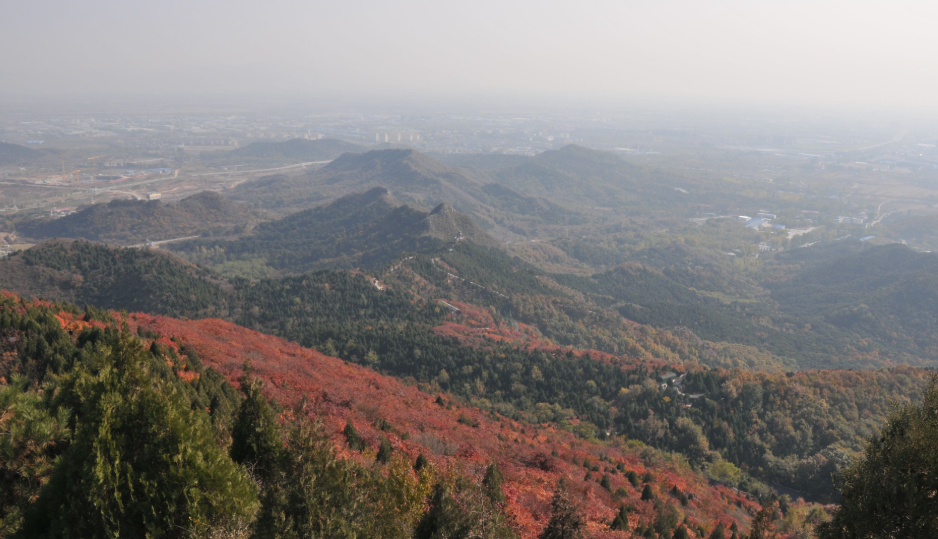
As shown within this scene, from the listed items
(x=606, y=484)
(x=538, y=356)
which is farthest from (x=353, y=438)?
(x=538, y=356)

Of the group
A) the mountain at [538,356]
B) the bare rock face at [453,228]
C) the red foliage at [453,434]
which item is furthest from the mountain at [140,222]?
the red foliage at [453,434]

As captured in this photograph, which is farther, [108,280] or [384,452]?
[108,280]

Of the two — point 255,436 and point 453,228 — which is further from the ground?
point 255,436

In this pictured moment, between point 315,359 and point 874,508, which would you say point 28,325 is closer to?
point 315,359

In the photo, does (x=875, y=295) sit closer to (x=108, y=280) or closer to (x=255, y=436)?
(x=255, y=436)

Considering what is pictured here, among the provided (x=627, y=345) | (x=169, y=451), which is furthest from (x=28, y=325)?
(x=627, y=345)

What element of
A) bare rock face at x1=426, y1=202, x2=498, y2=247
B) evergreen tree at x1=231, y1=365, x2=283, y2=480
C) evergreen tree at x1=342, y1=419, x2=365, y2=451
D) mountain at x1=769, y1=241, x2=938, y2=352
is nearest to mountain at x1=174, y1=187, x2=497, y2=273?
bare rock face at x1=426, y1=202, x2=498, y2=247

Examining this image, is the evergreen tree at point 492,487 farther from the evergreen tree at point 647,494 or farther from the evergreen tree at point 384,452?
the evergreen tree at point 647,494
